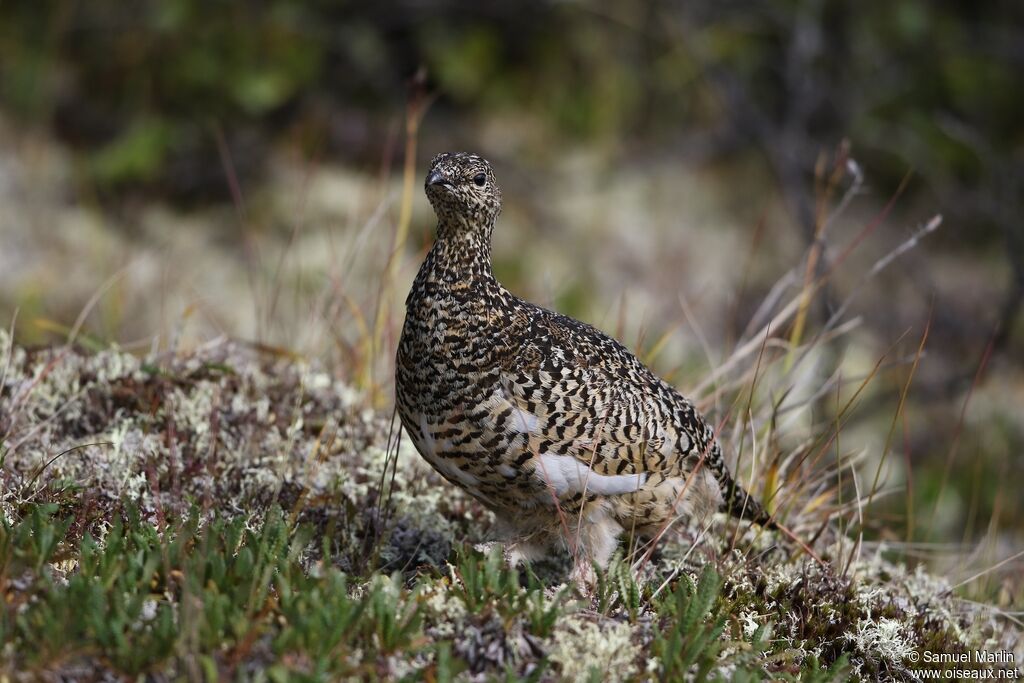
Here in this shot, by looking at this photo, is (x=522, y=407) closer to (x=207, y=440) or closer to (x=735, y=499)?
(x=735, y=499)

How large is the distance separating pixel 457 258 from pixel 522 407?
526 millimetres

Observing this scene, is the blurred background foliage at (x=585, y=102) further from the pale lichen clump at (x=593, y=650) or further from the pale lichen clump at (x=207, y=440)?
the pale lichen clump at (x=593, y=650)

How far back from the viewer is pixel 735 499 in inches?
147

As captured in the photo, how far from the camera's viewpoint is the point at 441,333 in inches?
127

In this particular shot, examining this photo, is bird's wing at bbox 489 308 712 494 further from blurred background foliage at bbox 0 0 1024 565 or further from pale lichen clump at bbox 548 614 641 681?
blurred background foliage at bbox 0 0 1024 565

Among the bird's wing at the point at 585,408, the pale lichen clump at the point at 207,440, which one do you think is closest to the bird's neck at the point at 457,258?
the bird's wing at the point at 585,408

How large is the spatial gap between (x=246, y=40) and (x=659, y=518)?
643 cm

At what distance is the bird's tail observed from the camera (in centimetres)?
361

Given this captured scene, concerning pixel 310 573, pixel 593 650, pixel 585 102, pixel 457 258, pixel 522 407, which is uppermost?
pixel 585 102

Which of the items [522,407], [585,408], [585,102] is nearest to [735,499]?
[585,408]

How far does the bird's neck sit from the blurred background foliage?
14.3ft

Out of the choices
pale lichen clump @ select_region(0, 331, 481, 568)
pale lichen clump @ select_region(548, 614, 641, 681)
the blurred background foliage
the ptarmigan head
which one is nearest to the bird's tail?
pale lichen clump @ select_region(548, 614, 641, 681)

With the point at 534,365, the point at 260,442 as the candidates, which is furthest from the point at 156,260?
the point at 534,365

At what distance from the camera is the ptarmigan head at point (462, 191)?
3.20 meters
